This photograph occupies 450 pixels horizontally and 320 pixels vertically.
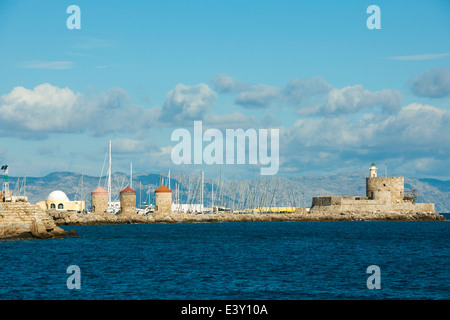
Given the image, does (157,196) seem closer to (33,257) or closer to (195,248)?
(195,248)

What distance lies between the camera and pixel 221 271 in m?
32.9

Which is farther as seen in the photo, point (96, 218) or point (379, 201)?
point (379, 201)

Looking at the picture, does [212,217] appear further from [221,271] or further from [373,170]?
[221,271]

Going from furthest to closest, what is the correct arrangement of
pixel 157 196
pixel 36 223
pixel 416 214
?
pixel 416 214 < pixel 157 196 < pixel 36 223

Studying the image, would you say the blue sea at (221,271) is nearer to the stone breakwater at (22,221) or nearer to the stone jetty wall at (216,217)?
the stone breakwater at (22,221)

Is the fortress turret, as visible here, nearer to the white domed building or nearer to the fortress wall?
the fortress wall

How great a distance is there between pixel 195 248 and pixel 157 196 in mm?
53013

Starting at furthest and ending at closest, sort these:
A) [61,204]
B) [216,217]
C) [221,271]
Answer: [61,204] < [216,217] < [221,271]

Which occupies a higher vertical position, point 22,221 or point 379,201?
point 379,201

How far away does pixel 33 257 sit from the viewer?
1521 inches

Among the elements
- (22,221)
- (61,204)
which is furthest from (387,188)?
(22,221)

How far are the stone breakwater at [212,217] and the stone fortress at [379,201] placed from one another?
0.88 m

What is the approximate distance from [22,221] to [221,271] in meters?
24.0
